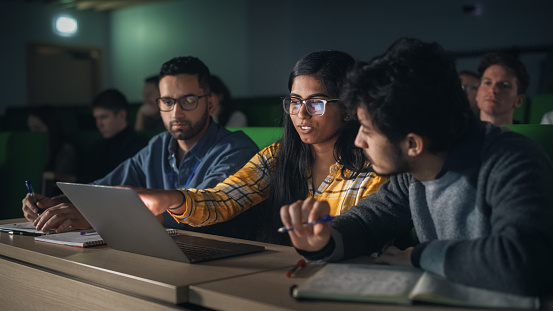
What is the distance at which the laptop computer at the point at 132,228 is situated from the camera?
3.42 ft

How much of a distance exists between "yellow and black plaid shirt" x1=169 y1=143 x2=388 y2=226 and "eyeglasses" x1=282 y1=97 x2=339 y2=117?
0.50 feet

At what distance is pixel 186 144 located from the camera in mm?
→ 2045

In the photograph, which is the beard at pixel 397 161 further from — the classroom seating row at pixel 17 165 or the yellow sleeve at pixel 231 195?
the classroom seating row at pixel 17 165

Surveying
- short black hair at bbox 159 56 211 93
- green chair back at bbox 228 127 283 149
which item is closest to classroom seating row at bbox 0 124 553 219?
short black hair at bbox 159 56 211 93

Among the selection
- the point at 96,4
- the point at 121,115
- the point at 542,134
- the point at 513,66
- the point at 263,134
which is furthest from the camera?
the point at 96,4

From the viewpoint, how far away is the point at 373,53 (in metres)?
6.63

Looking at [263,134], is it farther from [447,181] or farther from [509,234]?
[509,234]

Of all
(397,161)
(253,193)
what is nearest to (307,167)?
(253,193)

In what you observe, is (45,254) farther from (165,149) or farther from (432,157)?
(165,149)

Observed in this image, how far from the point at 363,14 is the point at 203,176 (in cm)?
523

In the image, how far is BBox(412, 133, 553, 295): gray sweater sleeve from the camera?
800 mm

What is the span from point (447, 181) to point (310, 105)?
0.53m

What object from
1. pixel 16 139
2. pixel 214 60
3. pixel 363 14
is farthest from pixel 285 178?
pixel 214 60

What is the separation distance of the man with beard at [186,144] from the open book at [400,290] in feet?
3.13
